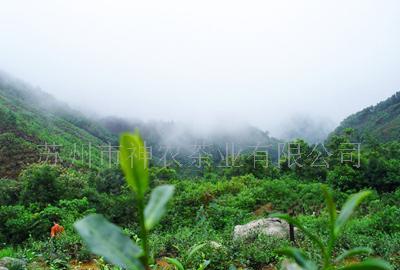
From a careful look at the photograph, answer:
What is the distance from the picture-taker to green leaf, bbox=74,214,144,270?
0.53 metres

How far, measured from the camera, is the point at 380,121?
48031 millimetres

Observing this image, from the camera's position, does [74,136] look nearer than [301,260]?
No

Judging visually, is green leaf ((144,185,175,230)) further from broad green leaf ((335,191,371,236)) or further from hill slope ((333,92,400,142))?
hill slope ((333,92,400,142))

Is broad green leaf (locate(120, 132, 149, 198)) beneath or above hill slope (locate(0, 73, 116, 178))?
above

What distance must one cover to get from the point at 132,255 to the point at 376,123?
5137 cm

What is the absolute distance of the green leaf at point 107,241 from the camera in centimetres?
53

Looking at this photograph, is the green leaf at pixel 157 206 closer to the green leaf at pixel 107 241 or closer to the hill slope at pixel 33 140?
the green leaf at pixel 107 241

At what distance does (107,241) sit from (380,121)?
169ft

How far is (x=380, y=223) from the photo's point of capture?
8477mm

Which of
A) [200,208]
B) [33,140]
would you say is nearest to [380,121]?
[33,140]

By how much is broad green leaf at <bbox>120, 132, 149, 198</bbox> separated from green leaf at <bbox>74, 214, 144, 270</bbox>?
0.20 ft

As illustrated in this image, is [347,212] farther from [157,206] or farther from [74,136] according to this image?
[74,136]

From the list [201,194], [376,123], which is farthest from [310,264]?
[376,123]

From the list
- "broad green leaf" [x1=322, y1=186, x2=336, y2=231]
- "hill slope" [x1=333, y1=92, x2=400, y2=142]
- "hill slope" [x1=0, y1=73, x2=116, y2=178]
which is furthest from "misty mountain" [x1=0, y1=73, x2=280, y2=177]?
"hill slope" [x1=333, y1=92, x2=400, y2=142]
